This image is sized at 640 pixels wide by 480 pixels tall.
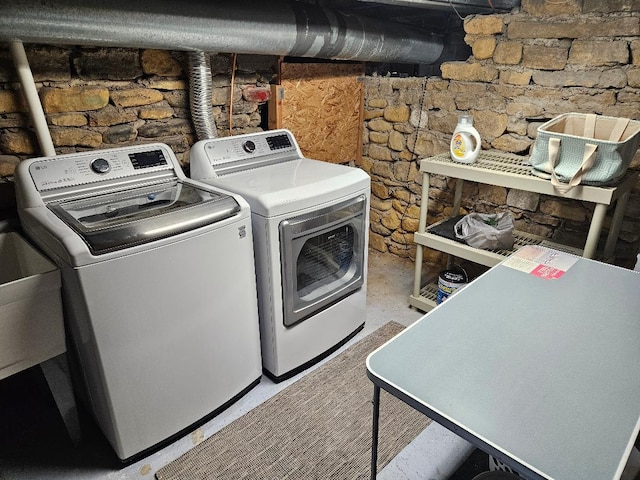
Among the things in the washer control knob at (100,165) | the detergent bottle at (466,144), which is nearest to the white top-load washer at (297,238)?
the washer control knob at (100,165)

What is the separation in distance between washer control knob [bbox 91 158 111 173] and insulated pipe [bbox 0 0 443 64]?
0.48 metres

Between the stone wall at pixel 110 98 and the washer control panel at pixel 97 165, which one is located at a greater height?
the stone wall at pixel 110 98

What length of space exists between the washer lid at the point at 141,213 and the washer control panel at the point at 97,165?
9cm

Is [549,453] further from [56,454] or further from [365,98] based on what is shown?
[365,98]

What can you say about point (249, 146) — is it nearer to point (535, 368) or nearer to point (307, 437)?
point (307, 437)

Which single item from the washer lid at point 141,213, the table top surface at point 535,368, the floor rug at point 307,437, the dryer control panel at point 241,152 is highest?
the dryer control panel at point 241,152

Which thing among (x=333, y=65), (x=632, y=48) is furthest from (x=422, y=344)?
A: (x=333, y=65)

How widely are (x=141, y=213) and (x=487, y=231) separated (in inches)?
70.2

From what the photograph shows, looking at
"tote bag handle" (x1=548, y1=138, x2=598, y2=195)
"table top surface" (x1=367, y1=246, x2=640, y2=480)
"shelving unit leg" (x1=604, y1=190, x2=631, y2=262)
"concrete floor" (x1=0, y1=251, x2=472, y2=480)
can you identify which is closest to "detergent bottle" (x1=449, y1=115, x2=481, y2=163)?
"tote bag handle" (x1=548, y1=138, x2=598, y2=195)

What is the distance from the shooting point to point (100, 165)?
1852 mm

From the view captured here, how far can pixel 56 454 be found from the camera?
1.76 meters

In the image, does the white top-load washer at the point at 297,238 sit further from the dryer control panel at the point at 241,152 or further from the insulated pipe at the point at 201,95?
the insulated pipe at the point at 201,95

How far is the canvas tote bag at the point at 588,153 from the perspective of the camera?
5.90 ft

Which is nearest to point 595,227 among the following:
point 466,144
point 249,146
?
point 466,144
